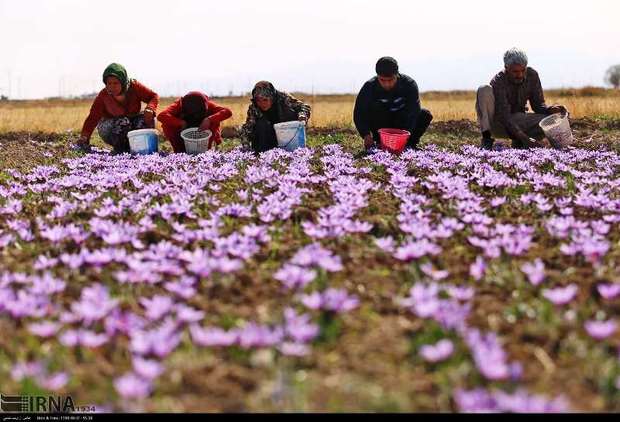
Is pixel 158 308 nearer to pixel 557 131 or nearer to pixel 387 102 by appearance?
pixel 387 102

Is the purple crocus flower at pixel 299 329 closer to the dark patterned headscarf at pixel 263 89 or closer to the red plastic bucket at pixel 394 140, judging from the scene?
the red plastic bucket at pixel 394 140

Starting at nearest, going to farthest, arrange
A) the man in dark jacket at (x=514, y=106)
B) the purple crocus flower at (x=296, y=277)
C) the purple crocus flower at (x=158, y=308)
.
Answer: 1. the purple crocus flower at (x=158, y=308)
2. the purple crocus flower at (x=296, y=277)
3. the man in dark jacket at (x=514, y=106)

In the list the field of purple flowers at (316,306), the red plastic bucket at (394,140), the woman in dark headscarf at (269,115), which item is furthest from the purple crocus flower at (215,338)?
the woman in dark headscarf at (269,115)

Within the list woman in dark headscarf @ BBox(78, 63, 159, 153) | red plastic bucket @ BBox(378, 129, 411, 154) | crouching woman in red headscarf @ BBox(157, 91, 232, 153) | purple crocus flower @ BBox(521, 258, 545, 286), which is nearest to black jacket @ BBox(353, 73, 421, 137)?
red plastic bucket @ BBox(378, 129, 411, 154)

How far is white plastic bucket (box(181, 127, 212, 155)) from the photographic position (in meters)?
9.10

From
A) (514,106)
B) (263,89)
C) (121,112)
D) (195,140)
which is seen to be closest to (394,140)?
(263,89)

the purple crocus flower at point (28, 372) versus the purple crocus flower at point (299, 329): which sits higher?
the purple crocus flower at point (299, 329)

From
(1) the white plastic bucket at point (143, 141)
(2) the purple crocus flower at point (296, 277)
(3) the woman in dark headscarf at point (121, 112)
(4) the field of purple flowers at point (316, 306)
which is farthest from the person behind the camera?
(3) the woman in dark headscarf at point (121, 112)

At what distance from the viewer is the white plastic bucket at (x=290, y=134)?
8.81 meters

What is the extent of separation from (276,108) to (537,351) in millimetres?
7499

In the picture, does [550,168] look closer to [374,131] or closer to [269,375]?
[374,131]

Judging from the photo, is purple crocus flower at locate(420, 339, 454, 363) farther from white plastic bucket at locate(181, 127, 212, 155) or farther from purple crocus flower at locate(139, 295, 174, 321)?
white plastic bucket at locate(181, 127, 212, 155)

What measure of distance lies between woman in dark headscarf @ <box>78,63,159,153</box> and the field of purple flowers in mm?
4844

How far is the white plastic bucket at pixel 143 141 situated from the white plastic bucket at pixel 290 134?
178 cm
